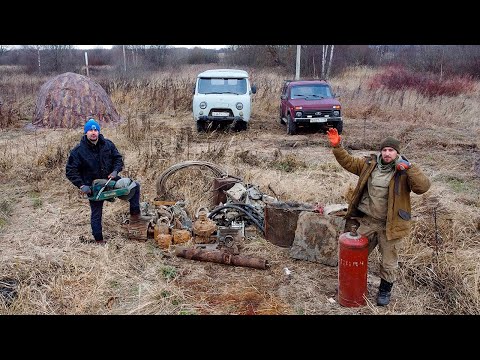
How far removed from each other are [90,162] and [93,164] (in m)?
0.05

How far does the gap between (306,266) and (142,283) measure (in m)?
1.98

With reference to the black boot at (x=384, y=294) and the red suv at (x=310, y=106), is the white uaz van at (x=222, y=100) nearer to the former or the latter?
the red suv at (x=310, y=106)

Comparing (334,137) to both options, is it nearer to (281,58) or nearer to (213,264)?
(213,264)

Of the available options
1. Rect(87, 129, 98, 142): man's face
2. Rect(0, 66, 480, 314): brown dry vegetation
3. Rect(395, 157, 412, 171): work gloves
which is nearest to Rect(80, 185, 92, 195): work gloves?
Rect(87, 129, 98, 142): man's face

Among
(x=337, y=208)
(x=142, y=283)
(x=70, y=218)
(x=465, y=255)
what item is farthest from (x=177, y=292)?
(x=465, y=255)

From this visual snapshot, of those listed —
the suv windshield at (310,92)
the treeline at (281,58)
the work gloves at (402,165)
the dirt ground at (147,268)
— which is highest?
the treeline at (281,58)

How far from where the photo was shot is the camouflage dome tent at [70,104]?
1388cm

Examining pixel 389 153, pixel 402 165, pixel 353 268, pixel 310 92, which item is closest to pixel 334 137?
pixel 389 153

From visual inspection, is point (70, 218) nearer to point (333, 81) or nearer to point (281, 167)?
point (281, 167)

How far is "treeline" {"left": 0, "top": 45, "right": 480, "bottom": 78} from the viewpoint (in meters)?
24.1

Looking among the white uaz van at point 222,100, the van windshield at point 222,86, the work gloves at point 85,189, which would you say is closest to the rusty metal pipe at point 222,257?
the work gloves at point 85,189

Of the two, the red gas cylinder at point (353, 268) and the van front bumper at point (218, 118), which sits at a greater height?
the van front bumper at point (218, 118)

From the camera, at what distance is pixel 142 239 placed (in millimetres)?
6020

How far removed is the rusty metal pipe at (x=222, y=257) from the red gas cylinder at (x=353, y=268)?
118cm
